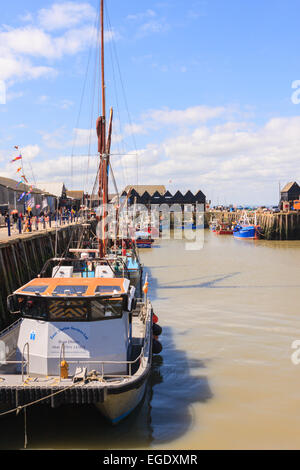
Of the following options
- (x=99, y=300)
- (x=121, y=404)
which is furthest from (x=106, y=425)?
(x=99, y=300)

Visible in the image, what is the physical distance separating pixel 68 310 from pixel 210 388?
613cm

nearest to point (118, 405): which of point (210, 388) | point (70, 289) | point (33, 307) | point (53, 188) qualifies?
point (70, 289)

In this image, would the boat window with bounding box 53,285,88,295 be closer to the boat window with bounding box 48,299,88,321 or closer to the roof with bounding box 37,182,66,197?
the boat window with bounding box 48,299,88,321

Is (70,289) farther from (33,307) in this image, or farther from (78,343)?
(78,343)

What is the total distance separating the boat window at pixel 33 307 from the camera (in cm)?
1014

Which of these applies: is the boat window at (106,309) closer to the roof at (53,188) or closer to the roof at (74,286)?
the roof at (74,286)

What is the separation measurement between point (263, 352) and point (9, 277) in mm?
11732

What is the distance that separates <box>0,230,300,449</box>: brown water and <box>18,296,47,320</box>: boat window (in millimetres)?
2345

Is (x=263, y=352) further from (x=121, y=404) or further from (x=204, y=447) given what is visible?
(x=121, y=404)

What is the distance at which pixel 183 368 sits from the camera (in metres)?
15.0

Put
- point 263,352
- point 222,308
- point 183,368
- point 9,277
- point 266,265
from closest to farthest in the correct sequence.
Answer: point 183,368 < point 263,352 < point 9,277 < point 222,308 < point 266,265

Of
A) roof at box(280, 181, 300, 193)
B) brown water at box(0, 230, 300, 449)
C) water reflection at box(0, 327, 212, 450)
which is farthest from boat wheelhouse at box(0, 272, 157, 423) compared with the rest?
roof at box(280, 181, 300, 193)

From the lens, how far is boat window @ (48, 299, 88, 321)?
1004 cm

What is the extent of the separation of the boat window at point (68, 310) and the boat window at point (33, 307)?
0.19 m
